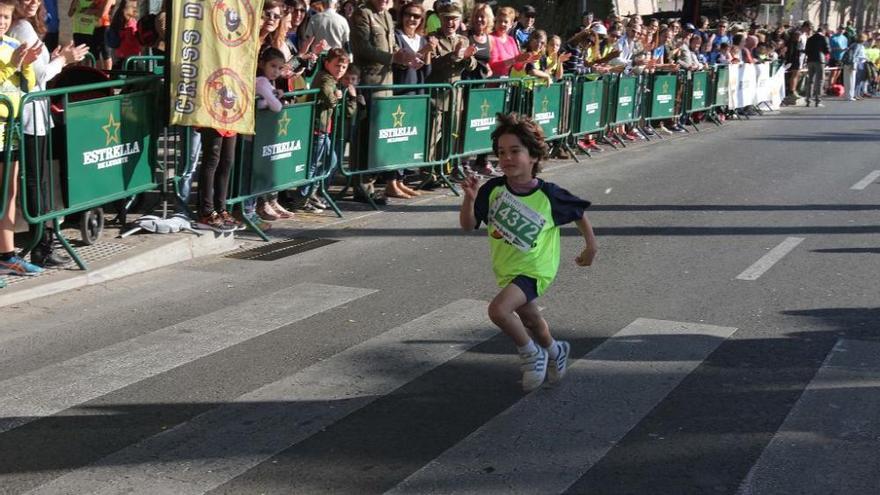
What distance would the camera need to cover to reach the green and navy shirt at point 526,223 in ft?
19.5

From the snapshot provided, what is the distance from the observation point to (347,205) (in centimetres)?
1236

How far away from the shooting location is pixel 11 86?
8195 mm

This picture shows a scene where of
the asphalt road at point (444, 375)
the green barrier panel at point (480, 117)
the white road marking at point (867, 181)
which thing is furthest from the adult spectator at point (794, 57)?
the asphalt road at point (444, 375)

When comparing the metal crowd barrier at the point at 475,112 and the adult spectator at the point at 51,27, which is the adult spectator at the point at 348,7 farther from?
the adult spectator at the point at 51,27

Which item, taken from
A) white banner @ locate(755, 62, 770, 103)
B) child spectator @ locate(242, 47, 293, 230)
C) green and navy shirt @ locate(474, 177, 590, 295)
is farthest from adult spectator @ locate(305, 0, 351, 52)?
white banner @ locate(755, 62, 770, 103)

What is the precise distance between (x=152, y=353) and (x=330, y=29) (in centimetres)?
728

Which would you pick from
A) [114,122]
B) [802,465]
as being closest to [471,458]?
[802,465]

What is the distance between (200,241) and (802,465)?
19.5 ft

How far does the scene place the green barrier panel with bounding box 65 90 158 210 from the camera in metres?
8.58

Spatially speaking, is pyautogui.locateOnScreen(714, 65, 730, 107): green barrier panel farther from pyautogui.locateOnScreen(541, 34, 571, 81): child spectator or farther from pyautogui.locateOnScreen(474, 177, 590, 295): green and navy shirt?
pyautogui.locateOnScreen(474, 177, 590, 295): green and navy shirt

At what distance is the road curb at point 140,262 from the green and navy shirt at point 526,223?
352cm

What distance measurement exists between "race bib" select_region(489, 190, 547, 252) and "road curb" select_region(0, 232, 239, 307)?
362 cm

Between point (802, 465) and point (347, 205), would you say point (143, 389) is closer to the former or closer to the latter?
point (802, 465)

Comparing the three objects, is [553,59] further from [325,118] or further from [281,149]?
[281,149]
